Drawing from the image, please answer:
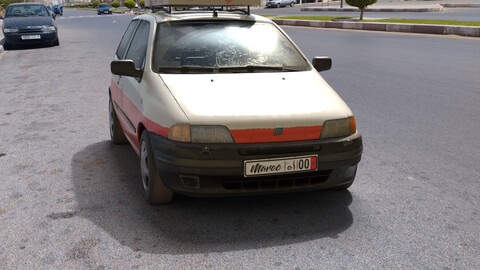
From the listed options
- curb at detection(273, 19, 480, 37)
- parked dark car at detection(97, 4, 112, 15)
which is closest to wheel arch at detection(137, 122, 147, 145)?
curb at detection(273, 19, 480, 37)

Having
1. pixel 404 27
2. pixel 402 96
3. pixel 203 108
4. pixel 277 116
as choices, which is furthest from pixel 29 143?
pixel 404 27

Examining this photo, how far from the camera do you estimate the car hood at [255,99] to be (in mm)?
3451

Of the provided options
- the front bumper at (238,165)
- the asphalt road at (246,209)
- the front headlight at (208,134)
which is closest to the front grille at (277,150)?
the front bumper at (238,165)

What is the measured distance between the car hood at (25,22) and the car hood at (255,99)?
49.0 ft

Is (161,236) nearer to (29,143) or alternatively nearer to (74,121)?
(29,143)

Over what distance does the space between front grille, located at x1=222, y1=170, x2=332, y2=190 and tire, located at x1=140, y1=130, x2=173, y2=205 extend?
53 cm

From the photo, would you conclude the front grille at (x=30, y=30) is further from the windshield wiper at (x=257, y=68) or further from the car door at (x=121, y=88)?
the windshield wiper at (x=257, y=68)

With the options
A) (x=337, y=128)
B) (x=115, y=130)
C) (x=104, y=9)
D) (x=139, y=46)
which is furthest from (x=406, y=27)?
(x=104, y=9)

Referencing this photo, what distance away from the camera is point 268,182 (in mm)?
3551

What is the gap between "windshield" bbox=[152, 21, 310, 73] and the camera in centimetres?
418

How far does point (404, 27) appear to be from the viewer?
70.1 ft

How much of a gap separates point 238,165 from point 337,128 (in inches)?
29.7

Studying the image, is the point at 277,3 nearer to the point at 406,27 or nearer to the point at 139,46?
the point at 406,27

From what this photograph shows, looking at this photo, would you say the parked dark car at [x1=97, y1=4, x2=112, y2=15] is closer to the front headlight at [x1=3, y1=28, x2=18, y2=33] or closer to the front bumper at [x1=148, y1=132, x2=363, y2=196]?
the front headlight at [x1=3, y1=28, x2=18, y2=33]
